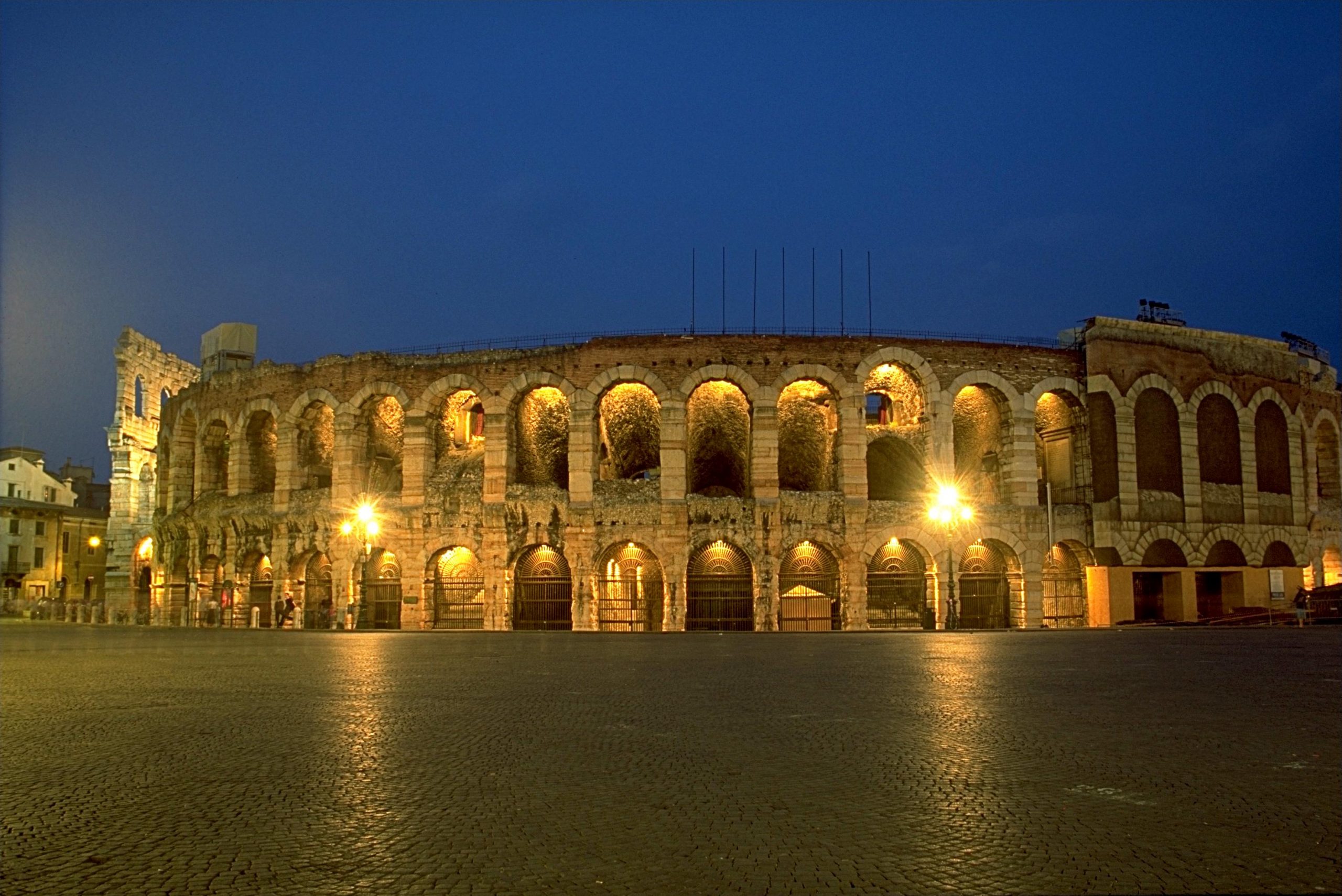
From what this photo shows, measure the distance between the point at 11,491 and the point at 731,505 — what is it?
192 feet

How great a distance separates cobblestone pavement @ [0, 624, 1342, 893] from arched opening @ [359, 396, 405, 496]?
68.6 feet

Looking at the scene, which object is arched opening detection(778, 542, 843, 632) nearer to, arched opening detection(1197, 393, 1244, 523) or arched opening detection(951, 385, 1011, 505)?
arched opening detection(951, 385, 1011, 505)

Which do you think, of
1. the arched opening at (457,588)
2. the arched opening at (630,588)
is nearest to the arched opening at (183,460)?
the arched opening at (457,588)

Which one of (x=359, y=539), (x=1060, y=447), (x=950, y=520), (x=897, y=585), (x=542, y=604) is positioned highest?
(x=1060, y=447)

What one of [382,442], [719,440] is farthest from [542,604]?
[382,442]

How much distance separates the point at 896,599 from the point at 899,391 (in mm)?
7053

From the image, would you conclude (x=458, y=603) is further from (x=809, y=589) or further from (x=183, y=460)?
(x=183, y=460)

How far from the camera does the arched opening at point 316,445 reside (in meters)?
35.8

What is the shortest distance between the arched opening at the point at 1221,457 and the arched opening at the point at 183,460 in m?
38.3

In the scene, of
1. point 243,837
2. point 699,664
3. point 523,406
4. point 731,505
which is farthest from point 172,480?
point 243,837

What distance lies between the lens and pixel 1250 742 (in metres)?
8.23

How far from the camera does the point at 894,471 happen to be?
35.2m

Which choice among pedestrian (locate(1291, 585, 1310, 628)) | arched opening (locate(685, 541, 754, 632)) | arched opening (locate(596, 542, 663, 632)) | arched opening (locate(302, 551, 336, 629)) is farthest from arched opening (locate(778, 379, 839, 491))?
arched opening (locate(302, 551, 336, 629))

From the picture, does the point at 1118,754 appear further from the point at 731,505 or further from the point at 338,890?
the point at 731,505
